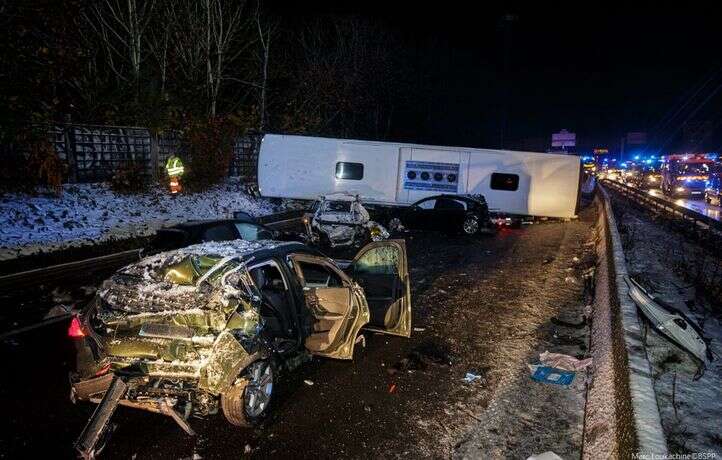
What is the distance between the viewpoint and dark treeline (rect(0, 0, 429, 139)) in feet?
35.8

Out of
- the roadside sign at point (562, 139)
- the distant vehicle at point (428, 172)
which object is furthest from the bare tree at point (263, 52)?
the roadside sign at point (562, 139)

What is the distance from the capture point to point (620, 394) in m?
4.10

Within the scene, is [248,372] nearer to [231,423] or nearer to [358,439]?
[231,423]

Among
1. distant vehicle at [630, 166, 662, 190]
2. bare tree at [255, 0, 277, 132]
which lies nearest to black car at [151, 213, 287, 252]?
bare tree at [255, 0, 277, 132]

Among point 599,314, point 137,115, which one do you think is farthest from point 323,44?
point 599,314

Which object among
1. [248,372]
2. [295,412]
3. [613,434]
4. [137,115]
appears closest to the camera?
[613,434]

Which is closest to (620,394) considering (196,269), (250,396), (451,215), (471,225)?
(250,396)

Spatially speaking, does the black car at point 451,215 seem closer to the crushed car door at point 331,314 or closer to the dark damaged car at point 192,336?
the crushed car door at point 331,314

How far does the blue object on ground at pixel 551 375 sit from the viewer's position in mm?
5152

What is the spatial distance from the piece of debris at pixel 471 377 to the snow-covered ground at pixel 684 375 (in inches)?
67.8

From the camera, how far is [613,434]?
12.2 feet

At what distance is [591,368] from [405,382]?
217 cm

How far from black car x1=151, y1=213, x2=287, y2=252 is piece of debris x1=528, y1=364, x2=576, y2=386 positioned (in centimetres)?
476

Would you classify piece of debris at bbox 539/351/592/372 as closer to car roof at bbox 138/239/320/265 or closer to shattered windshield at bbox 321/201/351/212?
car roof at bbox 138/239/320/265
